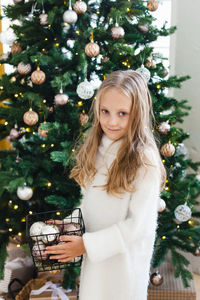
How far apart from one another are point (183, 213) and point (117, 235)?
32.4 inches

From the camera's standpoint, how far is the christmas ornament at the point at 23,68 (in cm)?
174

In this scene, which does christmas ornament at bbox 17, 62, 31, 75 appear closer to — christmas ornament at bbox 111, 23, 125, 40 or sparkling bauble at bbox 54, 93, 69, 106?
sparkling bauble at bbox 54, 93, 69, 106

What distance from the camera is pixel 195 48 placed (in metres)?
2.38

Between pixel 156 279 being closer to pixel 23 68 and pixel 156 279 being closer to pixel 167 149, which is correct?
pixel 167 149

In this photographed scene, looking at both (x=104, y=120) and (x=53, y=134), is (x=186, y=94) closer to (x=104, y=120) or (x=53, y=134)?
(x=53, y=134)

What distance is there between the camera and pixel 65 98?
1.67 meters

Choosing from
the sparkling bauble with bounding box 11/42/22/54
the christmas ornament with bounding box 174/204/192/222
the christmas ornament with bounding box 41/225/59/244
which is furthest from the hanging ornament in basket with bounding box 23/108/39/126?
the christmas ornament with bounding box 174/204/192/222

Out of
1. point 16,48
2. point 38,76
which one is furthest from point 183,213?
point 16,48

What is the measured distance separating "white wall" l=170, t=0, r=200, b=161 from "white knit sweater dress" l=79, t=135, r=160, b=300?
140 centimetres

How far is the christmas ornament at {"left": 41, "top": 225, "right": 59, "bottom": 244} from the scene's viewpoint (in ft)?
3.64

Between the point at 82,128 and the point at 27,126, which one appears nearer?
the point at 82,128

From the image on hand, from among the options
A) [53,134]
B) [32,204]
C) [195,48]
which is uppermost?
[195,48]

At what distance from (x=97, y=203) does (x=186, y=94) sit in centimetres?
154

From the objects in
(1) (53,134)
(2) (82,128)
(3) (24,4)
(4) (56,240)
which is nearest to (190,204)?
(2) (82,128)
